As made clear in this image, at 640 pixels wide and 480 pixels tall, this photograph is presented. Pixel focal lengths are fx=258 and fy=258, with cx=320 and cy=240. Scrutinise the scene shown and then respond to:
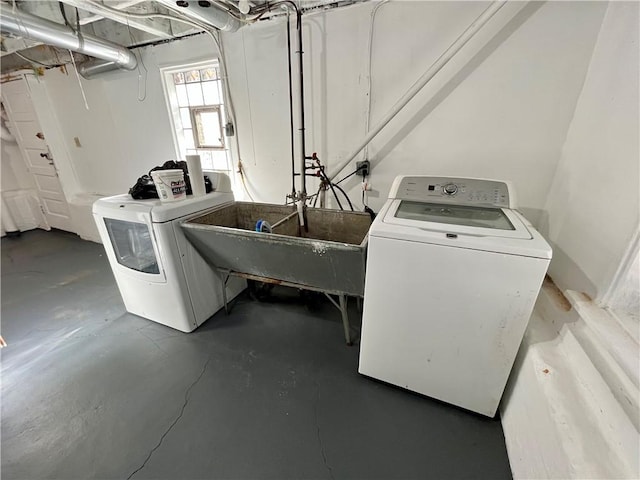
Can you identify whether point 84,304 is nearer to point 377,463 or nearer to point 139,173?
point 139,173

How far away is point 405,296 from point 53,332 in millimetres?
2577

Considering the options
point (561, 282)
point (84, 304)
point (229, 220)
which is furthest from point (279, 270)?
point (84, 304)

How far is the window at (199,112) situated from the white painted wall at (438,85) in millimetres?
425

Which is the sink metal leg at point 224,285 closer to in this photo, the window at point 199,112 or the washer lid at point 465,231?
the window at point 199,112

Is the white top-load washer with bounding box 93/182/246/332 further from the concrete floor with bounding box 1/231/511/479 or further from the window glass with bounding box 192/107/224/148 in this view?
the window glass with bounding box 192/107/224/148

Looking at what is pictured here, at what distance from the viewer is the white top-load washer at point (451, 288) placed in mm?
1035

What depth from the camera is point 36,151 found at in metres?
3.67

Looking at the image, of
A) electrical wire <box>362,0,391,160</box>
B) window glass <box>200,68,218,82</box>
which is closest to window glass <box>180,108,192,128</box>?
window glass <box>200,68,218,82</box>

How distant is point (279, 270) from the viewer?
5.47 feet

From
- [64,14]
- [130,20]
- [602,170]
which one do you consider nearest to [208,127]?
[130,20]

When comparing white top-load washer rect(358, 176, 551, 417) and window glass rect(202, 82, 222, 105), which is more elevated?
window glass rect(202, 82, 222, 105)

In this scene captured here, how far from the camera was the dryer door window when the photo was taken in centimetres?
175

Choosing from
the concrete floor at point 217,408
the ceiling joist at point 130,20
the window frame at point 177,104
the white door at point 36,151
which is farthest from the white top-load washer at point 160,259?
the white door at point 36,151

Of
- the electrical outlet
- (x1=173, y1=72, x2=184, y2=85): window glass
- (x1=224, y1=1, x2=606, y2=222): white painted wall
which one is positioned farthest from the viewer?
(x1=173, y1=72, x2=184, y2=85): window glass
